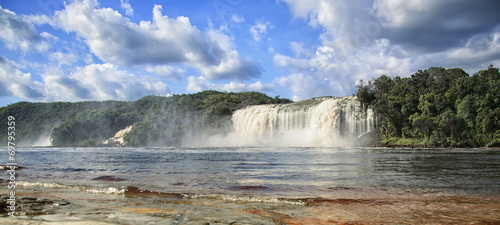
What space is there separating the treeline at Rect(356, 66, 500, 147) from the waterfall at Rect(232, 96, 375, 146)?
7.84 ft

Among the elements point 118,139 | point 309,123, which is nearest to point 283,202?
point 309,123

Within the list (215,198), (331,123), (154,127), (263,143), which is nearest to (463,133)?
(331,123)

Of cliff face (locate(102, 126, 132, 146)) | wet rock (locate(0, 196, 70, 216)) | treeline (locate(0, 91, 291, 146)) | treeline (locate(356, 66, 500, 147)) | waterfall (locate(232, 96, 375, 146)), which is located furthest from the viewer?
cliff face (locate(102, 126, 132, 146))

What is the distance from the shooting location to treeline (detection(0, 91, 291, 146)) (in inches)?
2525

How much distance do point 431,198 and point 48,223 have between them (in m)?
6.32

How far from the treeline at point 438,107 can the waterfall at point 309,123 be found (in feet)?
7.84

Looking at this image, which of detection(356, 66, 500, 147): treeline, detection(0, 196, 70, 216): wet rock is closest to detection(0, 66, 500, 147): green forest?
detection(356, 66, 500, 147): treeline

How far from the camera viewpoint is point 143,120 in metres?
75.6

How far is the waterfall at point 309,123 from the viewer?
3931 cm

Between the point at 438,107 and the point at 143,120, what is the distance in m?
64.3

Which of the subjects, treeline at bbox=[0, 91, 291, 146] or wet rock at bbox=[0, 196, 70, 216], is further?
treeline at bbox=[0, 91, 291, 146]

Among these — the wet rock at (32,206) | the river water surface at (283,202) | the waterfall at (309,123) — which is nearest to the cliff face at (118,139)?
the waterfall at (309,123)

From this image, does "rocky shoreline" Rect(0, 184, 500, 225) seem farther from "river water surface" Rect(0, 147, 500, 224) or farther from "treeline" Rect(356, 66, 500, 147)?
"treeline" Rect(356, 66, 500, 147)

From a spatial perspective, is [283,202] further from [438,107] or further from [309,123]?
[309,123]
